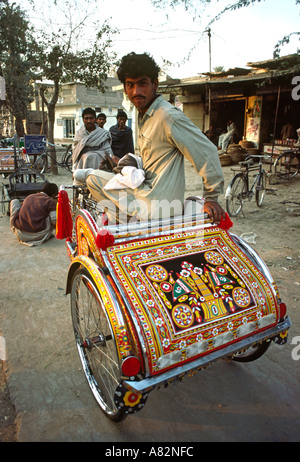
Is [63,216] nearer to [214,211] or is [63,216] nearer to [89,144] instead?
[214,211]

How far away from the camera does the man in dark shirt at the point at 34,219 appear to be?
5023 millimetres

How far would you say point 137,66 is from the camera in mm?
2098

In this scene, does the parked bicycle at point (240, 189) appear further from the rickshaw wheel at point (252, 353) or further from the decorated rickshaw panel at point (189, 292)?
the decorated rickshaw panel at point (189, 292)

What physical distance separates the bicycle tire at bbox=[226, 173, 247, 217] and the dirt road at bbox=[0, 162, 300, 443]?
3.01 m

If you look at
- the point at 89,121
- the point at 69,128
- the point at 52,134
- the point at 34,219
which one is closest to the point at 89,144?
the point at 89,121

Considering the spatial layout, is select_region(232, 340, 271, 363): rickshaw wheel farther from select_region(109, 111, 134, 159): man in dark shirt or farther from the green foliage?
the green foliage

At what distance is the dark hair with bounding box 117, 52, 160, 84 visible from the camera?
82.8 inches

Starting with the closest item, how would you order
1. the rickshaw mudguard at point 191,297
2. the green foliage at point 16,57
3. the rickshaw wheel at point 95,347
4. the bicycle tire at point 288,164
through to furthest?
the rickshaw mudguard at point 191,297, the rickshaw wheel at point 95,347, the bicycle tire at point 288,164, the green foliage at point 16,57

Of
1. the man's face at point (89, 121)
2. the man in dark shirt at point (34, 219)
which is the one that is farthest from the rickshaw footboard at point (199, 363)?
the man's face at point (89, 121)

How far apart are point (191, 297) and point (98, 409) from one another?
1028mm

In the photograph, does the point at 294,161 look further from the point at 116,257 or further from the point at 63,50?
the point at 116,257

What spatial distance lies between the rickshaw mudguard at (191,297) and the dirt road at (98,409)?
569 mm

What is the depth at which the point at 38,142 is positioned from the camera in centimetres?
1128
